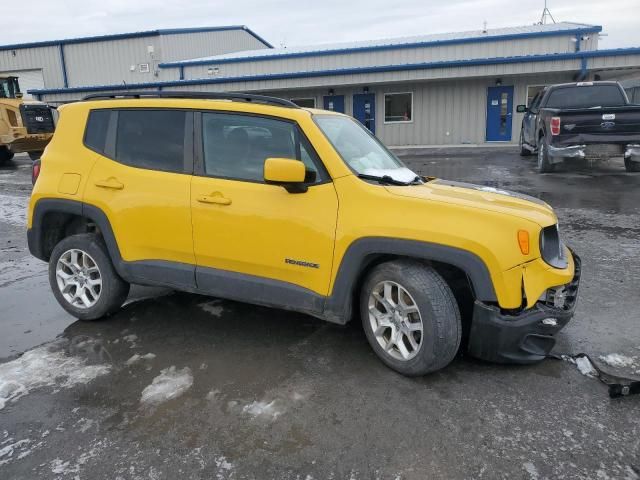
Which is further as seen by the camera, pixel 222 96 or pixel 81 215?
pixel 81 215

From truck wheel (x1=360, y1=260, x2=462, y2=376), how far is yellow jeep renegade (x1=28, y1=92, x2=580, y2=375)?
1 cm

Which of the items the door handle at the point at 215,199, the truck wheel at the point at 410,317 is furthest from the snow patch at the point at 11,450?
the truck wheel at the point at 410,317

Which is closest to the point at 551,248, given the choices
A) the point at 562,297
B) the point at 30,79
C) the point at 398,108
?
the point at 562,297

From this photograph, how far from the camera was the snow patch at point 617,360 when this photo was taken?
3462 millimetres

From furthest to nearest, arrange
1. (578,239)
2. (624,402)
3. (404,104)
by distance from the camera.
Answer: (404,104) → (578,239) → (624,402)

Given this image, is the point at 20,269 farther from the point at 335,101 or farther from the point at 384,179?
the point at 335,101

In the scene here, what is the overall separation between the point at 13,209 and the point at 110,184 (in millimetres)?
7333

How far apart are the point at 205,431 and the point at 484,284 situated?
182cm

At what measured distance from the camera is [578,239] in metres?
6.70

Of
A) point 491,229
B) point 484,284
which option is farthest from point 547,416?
point 491,229

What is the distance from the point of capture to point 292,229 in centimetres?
347

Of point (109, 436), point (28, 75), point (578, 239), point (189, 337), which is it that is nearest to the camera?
point (109, 436)

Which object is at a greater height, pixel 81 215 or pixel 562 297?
pixel 81 215

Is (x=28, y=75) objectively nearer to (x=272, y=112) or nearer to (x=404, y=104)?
(x=404, y=104)
